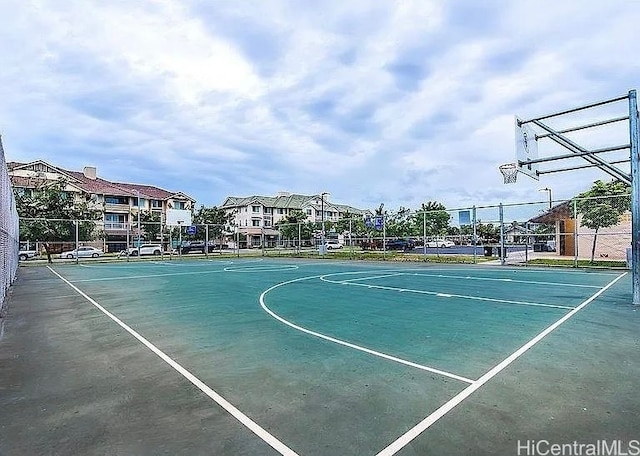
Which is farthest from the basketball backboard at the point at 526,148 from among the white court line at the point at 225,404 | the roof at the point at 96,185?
the roof at the point at 96,185

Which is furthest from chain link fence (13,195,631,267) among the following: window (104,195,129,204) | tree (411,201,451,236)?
window (104,195,129,204)

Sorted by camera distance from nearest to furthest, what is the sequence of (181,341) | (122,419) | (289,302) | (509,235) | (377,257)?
(122,419) < (181,341) < (289,302) < (509,235) < (377,257)

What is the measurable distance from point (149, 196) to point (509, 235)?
4546cm

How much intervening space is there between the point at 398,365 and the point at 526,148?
30.8ft

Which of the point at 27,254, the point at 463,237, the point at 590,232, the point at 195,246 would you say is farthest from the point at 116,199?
the point at 590,232

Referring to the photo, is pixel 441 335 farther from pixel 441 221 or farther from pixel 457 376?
pixel 441 221

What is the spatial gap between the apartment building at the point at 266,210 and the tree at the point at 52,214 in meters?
30.4

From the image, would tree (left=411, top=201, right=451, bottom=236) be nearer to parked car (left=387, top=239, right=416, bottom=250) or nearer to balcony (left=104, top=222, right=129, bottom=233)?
parked car (left=387, top=239, right=416, bottom=250)

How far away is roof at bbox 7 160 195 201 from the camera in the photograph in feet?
140

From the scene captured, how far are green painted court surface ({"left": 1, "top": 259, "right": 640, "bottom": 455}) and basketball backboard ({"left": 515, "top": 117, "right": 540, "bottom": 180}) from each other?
12.4 ft

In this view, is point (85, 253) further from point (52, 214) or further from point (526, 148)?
point (526, 148)

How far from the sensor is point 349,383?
177 inches

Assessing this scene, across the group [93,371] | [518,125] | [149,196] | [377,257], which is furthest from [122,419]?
[149,196]

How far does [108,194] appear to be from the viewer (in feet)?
161
